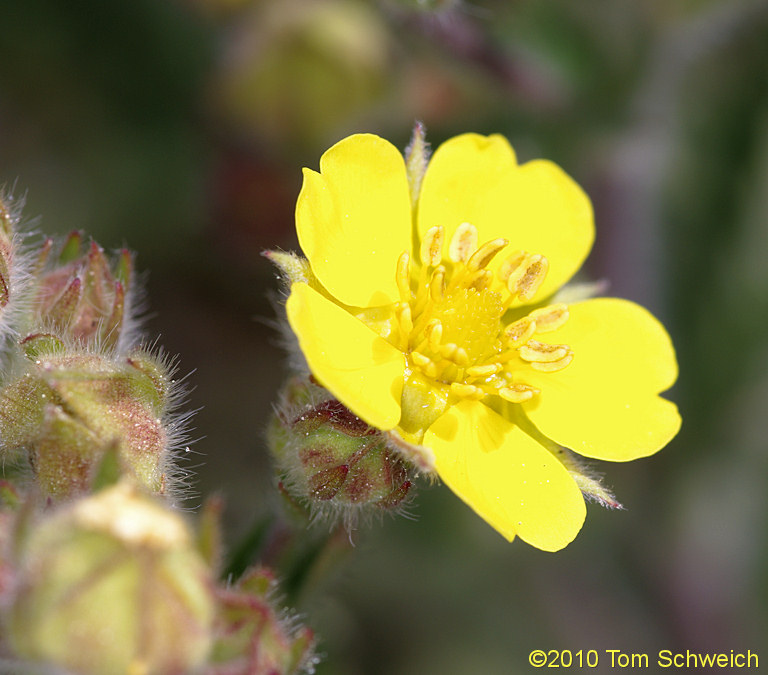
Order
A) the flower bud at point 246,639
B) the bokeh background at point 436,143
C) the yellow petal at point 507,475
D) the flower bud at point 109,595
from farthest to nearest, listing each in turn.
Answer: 1. the bokeh background at point 436,143
2. the yellow petal at point 507,475
3. the flower bud at point 246,639
4. the flower bud at point 109,595

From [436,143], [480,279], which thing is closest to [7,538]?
[480,279]

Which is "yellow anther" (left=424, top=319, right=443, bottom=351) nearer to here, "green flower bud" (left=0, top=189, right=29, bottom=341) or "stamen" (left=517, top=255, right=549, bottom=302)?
"stamen" (left=517, top=255, right=549, bottom=302)

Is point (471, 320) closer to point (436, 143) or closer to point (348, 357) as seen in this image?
point (348, 357)

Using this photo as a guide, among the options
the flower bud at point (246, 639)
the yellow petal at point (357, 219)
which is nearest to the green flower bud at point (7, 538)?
the flower bud at point (246, 639)

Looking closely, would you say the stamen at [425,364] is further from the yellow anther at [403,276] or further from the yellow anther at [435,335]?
the yellow anther at [403,276]

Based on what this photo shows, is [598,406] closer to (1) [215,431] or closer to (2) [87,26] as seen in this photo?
(1) [215,431]

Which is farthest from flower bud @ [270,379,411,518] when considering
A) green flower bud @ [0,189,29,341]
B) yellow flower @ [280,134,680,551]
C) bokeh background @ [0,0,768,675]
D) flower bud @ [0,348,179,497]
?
bokeh background @ [0,0,768,675]
